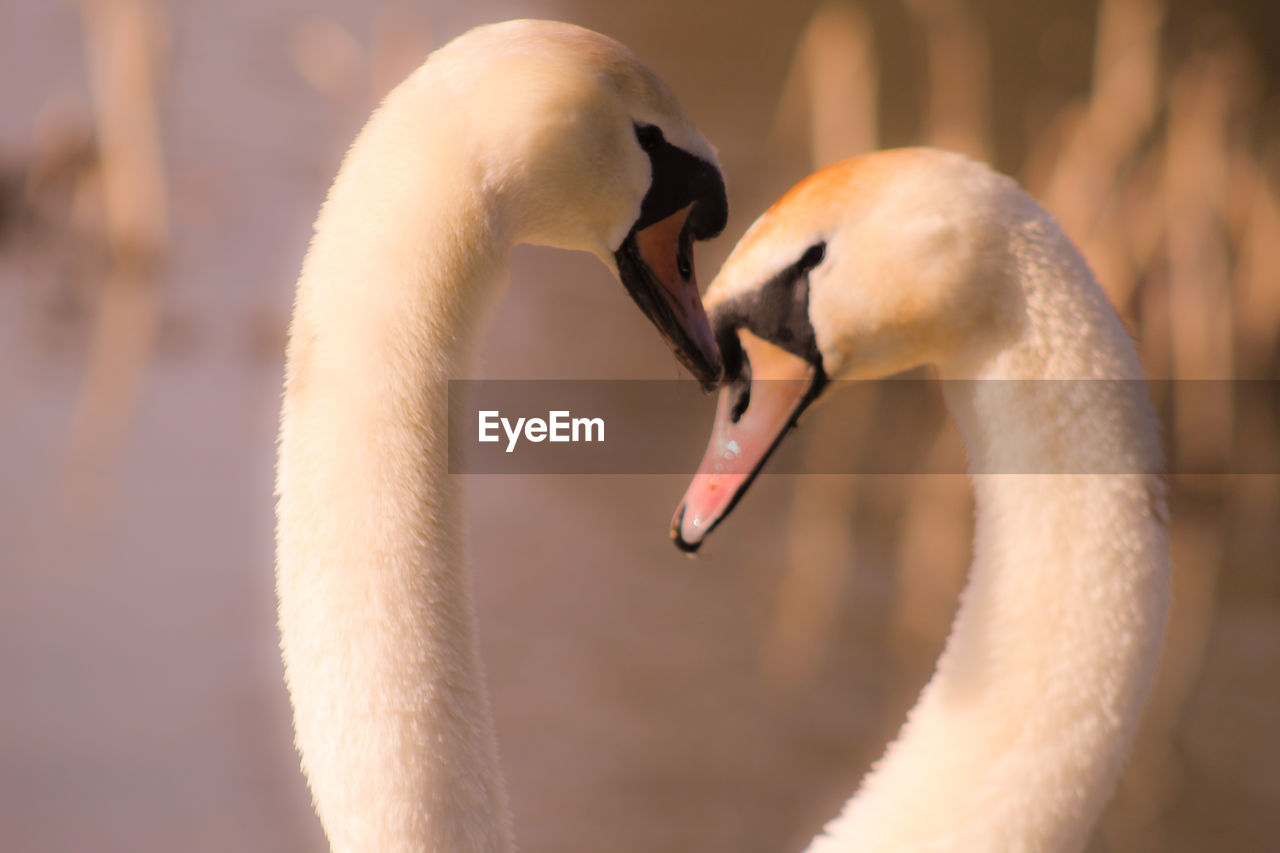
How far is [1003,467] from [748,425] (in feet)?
1.54

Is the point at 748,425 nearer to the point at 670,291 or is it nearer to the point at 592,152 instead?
the point at 670,291

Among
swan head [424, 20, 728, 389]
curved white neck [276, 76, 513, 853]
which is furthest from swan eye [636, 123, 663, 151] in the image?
curved white neck [276, 76, 513, 853]

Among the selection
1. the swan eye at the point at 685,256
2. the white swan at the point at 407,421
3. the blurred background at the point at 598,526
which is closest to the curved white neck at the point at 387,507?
the white swan at the point at 407,421

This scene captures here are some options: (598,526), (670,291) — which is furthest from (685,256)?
(598,526)

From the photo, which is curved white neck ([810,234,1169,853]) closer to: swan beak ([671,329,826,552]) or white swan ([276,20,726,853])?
swan beak ([671,329,826,552])

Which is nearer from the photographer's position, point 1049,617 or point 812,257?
point 1049,617

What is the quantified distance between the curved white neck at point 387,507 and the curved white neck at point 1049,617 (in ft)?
2.40

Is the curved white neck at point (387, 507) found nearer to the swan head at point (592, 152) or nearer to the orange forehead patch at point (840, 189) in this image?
the swan head at point (592, 152)

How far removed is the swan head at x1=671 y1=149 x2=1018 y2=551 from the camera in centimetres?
226

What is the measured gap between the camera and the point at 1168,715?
234 inches

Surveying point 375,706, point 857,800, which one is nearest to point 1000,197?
point 857,800

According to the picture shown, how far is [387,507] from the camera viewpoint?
191cm

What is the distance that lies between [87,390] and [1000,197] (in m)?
7.15

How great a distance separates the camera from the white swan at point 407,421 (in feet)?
6.18
